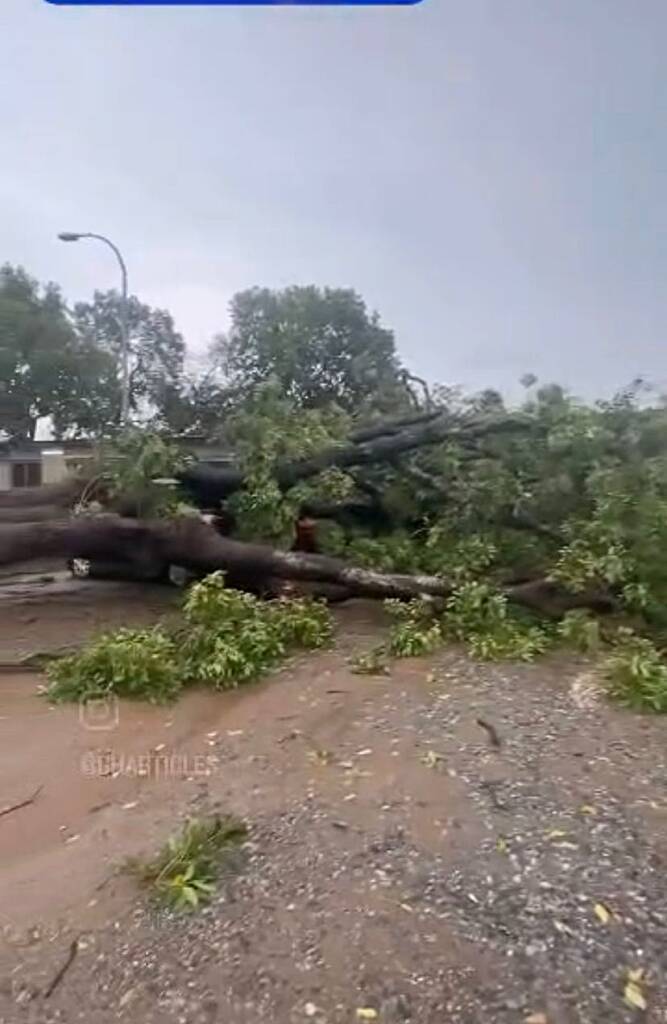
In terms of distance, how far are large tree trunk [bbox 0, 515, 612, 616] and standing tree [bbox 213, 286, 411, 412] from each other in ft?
4.89

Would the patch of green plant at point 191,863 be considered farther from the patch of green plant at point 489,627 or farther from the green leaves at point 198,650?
the patch of green plant at point 489,627

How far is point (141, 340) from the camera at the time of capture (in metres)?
9.97

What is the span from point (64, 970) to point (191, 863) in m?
0.43

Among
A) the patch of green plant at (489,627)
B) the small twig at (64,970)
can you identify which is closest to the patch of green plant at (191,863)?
the small twig at (64,970)

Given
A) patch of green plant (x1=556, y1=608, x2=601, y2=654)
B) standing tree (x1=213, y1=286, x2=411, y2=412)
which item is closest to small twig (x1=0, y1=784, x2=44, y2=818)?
patch of green plant (x1=556, y1=608, x2=601, y2=654)

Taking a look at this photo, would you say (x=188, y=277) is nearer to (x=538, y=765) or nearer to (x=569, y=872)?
(x=538, y=765)

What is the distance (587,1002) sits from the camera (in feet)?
5.66

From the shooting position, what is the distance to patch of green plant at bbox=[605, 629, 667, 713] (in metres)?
3.66

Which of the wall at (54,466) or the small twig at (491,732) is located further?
the wall at (54,466)

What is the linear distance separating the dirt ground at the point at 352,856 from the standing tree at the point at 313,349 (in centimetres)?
350

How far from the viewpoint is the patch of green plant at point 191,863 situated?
2115 millimetres

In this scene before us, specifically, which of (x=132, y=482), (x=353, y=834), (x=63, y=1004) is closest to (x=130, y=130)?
(x=132, y=482)

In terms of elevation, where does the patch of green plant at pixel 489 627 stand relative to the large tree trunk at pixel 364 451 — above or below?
below

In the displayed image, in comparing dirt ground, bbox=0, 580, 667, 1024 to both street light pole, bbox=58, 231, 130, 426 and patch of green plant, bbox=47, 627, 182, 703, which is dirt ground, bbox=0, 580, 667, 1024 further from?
street light pole, bbox=58, 231, 130, 426
